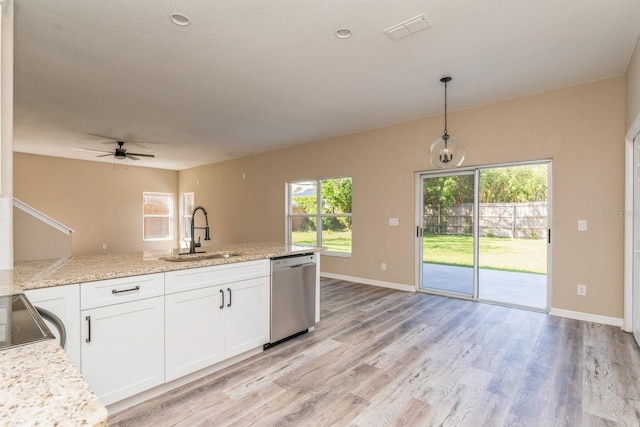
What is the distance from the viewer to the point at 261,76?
134 inches

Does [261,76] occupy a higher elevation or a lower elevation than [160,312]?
higher

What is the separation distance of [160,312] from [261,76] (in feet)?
8.28

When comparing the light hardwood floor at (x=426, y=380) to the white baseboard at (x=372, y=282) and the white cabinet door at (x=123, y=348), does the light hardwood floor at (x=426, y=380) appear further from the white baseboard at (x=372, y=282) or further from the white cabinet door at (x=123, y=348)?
the white baseboard at (x=372, y=282)

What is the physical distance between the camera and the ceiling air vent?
2445 mm

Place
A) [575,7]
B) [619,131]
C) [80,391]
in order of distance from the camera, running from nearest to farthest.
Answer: [80,391]
[575,7]
[619,131]

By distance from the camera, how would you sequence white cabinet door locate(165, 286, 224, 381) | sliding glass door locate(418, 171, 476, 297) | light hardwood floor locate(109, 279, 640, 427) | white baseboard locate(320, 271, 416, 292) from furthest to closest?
white baseboard locate(320, 271, 416, 292) < sliding glass door locate(418, 171, 476, 297) < white cabinet door locate(165, 286, 224, 381) < light hardwood floor locate(109, 279, 640, 427)

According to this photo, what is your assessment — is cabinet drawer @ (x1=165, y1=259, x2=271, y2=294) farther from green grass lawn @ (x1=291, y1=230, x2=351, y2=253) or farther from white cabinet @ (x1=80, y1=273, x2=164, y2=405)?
green grass lawn @ (x1=291, y1=230, x2=351, y2=253)

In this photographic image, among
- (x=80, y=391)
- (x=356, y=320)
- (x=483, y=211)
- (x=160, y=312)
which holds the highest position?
(x=483, y=211)

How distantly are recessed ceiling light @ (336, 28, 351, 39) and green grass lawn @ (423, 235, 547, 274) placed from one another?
10.6ft

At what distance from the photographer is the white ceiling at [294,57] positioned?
7.70ft

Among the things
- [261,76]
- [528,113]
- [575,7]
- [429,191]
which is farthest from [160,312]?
[528,113]

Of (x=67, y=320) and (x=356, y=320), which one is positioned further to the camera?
(x=356, y=320)

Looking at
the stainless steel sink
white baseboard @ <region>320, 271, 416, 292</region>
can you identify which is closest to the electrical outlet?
white baseboard @ <region>320, 271, 416, 292</region>

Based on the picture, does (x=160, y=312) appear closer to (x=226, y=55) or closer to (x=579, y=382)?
(x=226, y=55)
